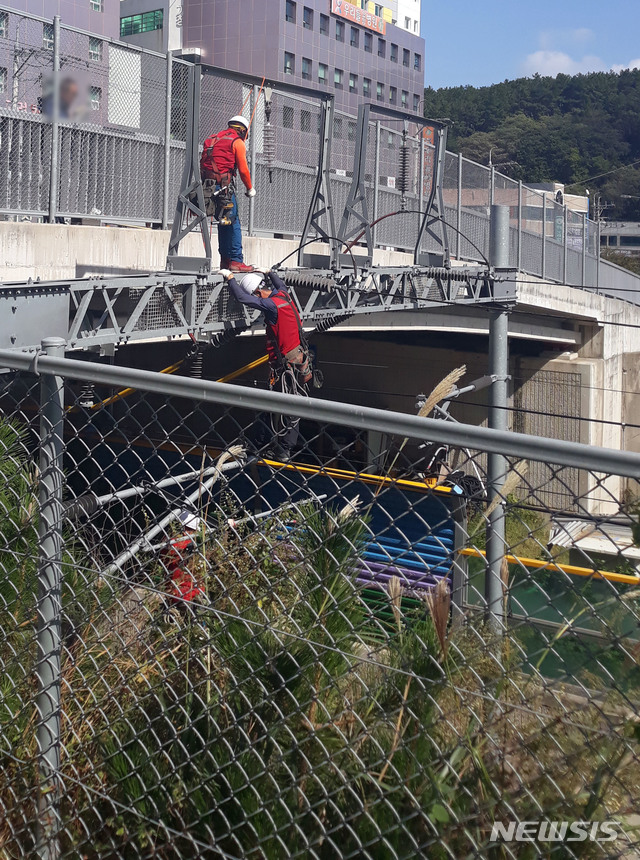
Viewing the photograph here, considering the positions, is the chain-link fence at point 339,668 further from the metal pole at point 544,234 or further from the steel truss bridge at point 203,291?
the metal pole at point 544,234

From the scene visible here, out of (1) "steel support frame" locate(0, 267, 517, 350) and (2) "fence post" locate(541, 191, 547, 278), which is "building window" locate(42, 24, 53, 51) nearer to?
(1) "steel support frame" locate(0, 267, 517, 350)

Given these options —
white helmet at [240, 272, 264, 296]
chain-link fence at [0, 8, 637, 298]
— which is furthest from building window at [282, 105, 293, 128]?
white helmet at [240, 272, 264, 296]

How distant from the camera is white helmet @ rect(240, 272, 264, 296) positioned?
1035 cm

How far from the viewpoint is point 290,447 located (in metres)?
2.28

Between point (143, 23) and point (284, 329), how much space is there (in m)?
58.3

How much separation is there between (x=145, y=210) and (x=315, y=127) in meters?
4.00

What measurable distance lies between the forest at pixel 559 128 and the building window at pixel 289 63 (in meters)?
36.1

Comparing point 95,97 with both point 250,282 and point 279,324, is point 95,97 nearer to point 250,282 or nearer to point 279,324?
point 250,282

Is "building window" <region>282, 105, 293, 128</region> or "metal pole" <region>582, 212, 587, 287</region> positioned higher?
"building window" <region>282, 105, 293, 128</region>

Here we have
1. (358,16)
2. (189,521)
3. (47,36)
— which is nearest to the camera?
(189,521)

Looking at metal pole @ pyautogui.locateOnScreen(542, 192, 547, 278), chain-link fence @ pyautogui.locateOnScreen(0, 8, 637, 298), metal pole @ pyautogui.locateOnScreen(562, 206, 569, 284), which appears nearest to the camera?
chain-link fence @ pyautogui.locateOnScreen(0, 8, 637, 298)

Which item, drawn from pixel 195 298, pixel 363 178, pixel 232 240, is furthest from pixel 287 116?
pixel 195 298

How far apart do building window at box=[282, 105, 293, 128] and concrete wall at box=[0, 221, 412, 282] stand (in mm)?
2516

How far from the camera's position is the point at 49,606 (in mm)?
2457
